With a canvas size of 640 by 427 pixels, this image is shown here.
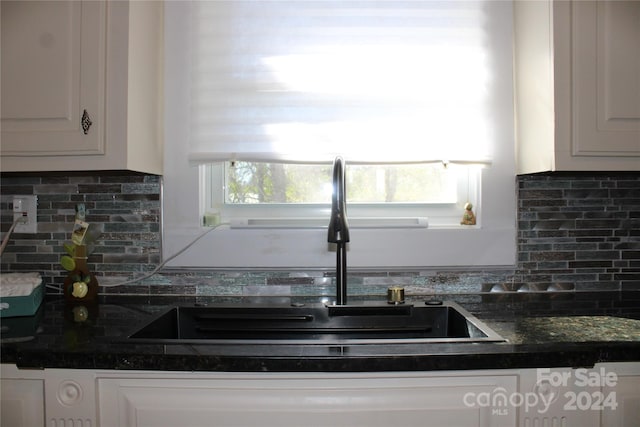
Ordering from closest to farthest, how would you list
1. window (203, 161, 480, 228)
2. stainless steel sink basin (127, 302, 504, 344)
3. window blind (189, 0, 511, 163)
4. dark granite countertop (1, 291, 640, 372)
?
1. dark granite countertop (1, 291, 640, 372)
2. stainless steel sink basin (127, 302, 504, 344)
3. window blind (189, 0, 511, 163)
4. window (203, 161, 480, 228)

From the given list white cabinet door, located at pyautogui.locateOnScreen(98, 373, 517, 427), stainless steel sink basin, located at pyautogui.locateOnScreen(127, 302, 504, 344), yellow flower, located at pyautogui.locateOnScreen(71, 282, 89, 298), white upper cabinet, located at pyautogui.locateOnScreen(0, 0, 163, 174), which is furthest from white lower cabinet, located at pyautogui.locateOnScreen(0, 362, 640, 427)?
white upper cabinet, located at pyautogui.locateOnScreen(0, 0, 163, 174)

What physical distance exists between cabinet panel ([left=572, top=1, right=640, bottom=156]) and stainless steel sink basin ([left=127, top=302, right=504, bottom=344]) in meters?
0.61

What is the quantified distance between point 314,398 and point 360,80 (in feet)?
3.26

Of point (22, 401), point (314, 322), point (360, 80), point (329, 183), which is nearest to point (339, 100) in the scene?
point (360, 80)

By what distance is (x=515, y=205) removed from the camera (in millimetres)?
1483

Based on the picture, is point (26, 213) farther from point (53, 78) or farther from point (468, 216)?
point (468, 216)

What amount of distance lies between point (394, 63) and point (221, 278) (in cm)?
91

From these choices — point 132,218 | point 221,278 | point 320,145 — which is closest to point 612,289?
point 320,145

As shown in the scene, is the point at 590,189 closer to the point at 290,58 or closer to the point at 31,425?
the point at 290,58

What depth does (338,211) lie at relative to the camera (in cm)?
127

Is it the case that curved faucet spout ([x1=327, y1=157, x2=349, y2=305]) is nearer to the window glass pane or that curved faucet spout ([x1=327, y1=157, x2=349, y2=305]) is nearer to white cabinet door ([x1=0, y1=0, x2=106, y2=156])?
the window glass pane

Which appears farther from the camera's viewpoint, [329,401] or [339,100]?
[339,100]

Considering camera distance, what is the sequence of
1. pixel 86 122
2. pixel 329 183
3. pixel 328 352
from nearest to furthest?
pixel 328 352 < pixel 86 122 < pixel 329 183

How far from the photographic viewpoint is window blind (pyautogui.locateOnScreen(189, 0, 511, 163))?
57.7 inches
